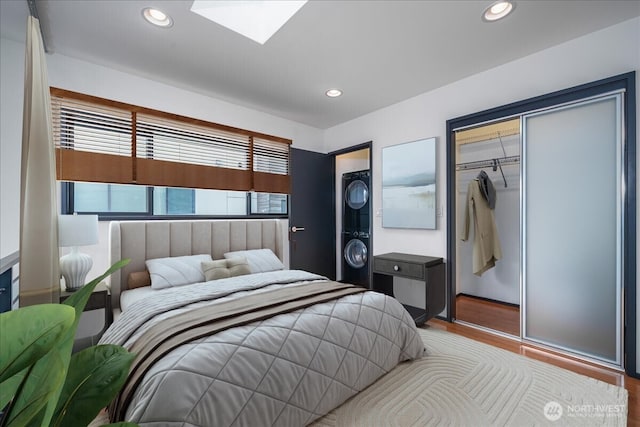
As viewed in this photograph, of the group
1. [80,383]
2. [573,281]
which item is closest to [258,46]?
→ [80,383]

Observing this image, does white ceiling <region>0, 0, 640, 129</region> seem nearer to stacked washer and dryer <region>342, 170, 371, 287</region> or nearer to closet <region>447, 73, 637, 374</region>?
closet <region>447, 73, 637, 374</region>

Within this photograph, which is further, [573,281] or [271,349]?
[573,281]

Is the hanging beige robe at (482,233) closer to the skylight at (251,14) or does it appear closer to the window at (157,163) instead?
the window at (157,163)

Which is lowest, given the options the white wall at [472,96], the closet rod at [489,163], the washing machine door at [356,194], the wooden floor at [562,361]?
the wooden floor at [562,361]

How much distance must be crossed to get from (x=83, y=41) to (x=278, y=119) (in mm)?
2108

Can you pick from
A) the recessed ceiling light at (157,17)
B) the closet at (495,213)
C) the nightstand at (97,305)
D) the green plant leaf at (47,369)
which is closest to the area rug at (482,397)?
the closet at (495,213)

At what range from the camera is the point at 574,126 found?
88.6 inches

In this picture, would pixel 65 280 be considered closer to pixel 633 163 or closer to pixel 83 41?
pixel 83 41

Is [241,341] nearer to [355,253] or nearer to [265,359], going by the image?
[265,359]

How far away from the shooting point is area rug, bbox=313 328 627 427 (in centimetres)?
154

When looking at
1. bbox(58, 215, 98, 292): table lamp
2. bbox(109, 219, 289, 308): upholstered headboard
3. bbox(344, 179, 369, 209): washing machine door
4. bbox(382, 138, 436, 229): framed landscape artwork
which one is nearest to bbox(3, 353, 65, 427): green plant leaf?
bbox(58, 215, 98, 292): table lamp

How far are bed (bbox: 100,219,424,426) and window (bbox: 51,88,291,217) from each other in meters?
0.40

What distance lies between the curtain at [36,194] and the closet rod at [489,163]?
12.3 ft

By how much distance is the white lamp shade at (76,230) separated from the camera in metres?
2.03
